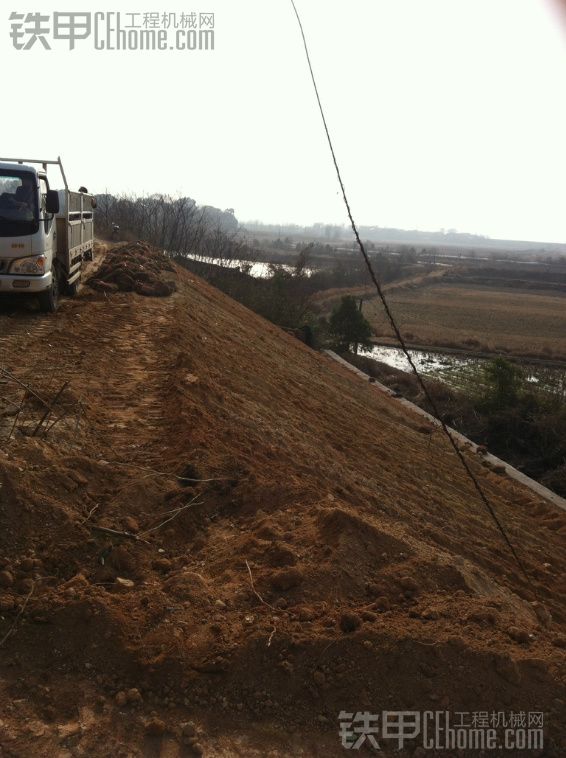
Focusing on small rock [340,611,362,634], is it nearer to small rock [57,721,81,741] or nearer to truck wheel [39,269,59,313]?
small rock [57,721,81,741]

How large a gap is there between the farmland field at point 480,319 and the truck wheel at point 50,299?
96.4ft

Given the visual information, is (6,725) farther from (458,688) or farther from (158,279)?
(158,279)

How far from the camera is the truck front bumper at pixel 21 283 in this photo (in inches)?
377

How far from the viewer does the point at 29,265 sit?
955 centimetres

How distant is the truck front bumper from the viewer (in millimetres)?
9570

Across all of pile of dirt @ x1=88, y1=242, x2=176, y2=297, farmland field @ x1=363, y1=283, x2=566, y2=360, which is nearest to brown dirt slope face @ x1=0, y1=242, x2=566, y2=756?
pile of dirt @ x1=88, y1=242, x2=176, y2=297

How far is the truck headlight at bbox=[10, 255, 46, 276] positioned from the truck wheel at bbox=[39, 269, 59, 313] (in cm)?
73

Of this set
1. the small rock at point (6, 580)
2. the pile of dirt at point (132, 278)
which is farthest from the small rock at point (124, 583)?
the pile of dirt at point (132, 278)

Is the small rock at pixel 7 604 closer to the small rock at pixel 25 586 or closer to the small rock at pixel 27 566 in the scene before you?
the small rock at pixel 25 586

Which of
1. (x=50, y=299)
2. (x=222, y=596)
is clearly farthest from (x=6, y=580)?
(x=50, y=299)

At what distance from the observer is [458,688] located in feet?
10.9

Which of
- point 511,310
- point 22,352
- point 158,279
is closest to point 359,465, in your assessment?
point 22,352

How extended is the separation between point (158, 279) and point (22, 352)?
7575 mm

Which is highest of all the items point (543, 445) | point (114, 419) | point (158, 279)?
point (158, 279)
